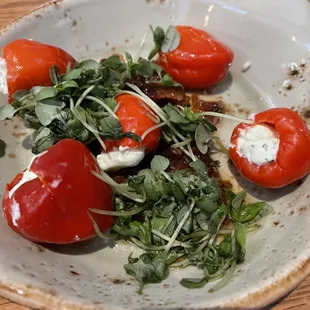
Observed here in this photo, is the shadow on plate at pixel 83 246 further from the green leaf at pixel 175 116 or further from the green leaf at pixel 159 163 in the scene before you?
the green leaf at pixel 175 116

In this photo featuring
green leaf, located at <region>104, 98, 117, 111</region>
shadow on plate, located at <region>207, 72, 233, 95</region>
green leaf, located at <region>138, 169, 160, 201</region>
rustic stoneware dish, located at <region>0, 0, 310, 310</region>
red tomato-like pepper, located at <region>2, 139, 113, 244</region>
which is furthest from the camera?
shadow on plate, located at <region>207, 72, 233, 95</region>

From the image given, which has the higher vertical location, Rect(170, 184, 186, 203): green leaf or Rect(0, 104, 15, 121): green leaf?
Rect(0, 104, 15, 121): green leaf

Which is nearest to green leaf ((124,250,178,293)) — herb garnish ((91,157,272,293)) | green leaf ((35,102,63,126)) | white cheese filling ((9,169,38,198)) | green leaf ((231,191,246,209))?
herb garnish ((91,157,272,293))

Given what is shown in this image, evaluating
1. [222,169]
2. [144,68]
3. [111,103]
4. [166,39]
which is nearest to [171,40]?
[166,39]

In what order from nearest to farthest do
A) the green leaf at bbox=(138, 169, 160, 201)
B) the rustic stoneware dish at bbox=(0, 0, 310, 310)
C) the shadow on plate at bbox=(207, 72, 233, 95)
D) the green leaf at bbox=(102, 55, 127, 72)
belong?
the rustic stoneware dish at bbox=(0, 0, 310, 310)
the green leaf at bbox=(138, 169, 160, 201)
the green leaf at bbox=(102, 55, 127, 72)
the shadow on plate at bbox=(207, 72, 233, 95)

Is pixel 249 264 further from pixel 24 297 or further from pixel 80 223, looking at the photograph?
pixel 24 297

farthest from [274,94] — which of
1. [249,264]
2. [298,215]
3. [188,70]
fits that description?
[249,264]

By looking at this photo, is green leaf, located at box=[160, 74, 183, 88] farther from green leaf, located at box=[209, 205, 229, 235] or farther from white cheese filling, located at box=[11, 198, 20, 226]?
white cheese filling, located at box=[11, 198, 20, 226]

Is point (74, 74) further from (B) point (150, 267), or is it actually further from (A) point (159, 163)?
(B) point (150, 267)
